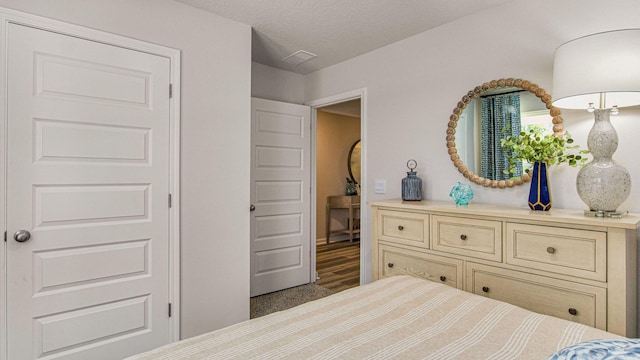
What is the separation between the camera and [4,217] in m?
1.79

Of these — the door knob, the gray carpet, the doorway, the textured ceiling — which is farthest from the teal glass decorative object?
the doorway

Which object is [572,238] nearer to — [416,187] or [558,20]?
[416,187]

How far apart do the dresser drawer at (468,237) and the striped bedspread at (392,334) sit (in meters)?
0.66

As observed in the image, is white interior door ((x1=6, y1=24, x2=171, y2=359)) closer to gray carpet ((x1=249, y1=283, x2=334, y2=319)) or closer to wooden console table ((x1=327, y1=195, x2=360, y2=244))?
gray carpet ((x1=249, y1=283, x2=334, y2=319))

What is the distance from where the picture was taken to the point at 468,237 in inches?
78.5

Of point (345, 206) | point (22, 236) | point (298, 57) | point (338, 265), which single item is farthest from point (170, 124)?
point (345, 206)

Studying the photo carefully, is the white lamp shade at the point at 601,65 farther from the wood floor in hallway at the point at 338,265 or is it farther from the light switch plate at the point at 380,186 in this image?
the wood floor in hallway at the point at 338,265

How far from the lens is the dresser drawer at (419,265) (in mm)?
2072

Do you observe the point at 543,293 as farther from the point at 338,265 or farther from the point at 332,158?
the point at 332,158

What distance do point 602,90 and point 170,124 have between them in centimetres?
247

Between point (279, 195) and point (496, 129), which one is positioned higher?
point (496, 129)

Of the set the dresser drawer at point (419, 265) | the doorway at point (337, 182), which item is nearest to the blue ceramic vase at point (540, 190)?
the dresser drawer at point (419, 265)

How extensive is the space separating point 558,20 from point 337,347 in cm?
233

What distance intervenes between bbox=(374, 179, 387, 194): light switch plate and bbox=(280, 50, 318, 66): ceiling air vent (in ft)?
4.61
